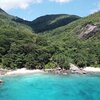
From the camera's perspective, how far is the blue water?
61.5m

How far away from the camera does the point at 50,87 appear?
72.9 m

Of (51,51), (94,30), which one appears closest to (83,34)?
(94,30)

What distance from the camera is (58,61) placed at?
3971 inches

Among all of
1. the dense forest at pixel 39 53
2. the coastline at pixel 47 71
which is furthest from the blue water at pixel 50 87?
the dense forest at pixel 39 53

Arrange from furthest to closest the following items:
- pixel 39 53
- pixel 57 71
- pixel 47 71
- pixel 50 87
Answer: pixel 39 53, pixel 57 71, pixel 47 71, pixel 50 87

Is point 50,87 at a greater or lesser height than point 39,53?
lesser

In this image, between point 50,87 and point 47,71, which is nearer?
point 50,87

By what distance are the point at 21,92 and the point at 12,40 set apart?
4516 cm

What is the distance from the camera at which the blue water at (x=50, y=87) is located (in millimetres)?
61494

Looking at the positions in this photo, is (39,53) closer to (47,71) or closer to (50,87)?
(47,71)

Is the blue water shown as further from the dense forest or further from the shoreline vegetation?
the dense forest

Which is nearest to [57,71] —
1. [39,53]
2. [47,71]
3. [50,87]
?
[47,71]

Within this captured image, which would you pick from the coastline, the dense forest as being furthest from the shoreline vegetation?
the dense forest

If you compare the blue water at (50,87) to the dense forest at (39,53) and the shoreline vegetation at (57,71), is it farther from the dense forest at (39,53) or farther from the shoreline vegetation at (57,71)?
the dense forest at (39,53)
